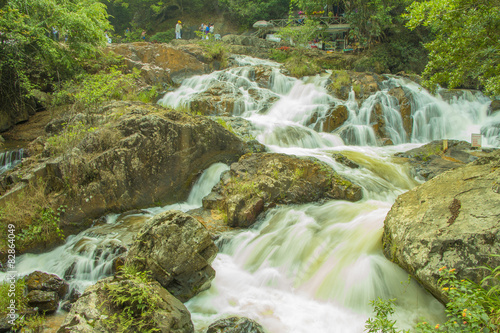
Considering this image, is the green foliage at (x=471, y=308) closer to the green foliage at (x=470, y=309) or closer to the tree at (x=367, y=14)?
the green foliage at (x=470, y=309)

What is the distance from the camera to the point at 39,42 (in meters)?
11.0

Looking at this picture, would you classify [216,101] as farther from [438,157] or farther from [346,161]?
[438,157]

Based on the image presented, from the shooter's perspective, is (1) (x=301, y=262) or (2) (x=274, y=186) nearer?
(1) (x=301, y=262)

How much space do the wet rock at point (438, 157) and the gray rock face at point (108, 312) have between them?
8355mm

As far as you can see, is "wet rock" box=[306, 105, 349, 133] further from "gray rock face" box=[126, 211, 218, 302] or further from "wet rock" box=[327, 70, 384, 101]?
"gray rock face" box=[126, 211, 218, 302]

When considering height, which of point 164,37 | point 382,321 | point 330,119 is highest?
point 164,37

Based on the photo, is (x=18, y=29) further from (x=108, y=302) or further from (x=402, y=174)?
(x=402, y=174)

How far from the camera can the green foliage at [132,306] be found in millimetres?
3555

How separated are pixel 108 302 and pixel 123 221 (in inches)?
140

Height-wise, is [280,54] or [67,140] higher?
[280,54]

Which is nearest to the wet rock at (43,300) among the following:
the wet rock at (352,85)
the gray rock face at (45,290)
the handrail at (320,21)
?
the gray rock face at (45,290)

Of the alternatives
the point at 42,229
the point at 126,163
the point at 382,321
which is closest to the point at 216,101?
the point at 126,163

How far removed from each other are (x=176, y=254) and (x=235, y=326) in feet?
4.82

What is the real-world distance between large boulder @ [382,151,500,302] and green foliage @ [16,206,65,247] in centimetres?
659
